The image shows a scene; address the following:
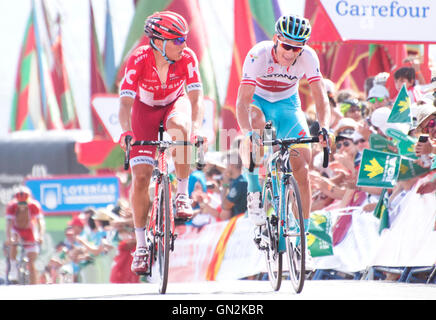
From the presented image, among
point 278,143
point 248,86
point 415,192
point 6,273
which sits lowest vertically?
point 6,273

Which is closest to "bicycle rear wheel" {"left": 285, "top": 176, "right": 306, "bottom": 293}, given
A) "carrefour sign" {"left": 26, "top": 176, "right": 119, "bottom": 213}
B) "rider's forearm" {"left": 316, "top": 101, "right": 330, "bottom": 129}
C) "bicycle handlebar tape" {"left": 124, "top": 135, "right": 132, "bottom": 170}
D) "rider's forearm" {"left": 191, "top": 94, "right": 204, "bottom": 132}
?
"rider's forearm" {"left": 316, "top": 101, "right": 330, "bottom": 129}

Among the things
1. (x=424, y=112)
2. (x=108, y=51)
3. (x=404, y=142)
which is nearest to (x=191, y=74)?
(x=424, y=112)

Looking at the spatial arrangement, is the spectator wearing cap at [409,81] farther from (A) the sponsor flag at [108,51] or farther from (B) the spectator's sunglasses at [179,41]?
(A) the sponsor flag at [108,51]

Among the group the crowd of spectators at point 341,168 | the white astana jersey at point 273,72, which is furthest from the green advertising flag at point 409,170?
the white astana jersey at point 273,72

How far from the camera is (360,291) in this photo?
6938 millimetres

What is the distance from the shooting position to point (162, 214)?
24.0ft

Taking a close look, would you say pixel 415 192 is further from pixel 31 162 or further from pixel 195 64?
pixel 31 162

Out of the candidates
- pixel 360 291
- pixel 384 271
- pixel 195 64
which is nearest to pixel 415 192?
pixel 384 271

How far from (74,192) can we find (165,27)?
11717mm

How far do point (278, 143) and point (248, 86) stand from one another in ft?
2.73

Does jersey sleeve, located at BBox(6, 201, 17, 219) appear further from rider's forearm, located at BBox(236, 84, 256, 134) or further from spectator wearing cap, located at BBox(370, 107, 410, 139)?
rider's forearm, located at BBox(236, 84, 256, 134)

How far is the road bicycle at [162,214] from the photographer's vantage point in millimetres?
7074

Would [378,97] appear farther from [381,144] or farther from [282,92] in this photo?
[282,92]

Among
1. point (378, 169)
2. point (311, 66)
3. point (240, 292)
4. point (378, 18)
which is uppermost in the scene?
point (378, 18)
